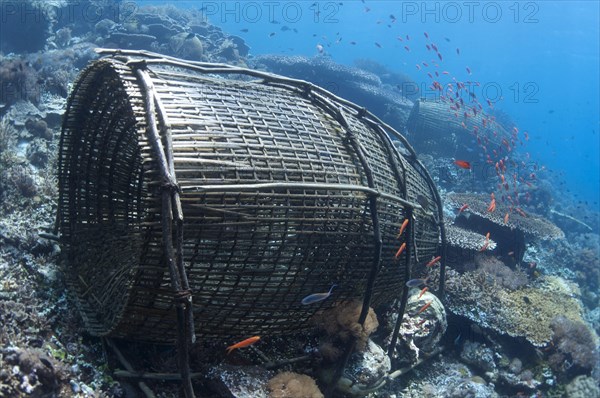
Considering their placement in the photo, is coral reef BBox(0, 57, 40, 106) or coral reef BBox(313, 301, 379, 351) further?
coral reef BBox(0, 57, 40, 106)

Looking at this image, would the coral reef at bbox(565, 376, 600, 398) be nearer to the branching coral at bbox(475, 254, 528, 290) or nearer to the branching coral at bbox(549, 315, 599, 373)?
the branching coral at bbox(549, 315, 599, 373)

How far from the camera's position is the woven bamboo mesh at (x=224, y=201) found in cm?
336

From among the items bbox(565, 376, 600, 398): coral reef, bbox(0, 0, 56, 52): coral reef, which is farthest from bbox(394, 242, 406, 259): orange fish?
bbox(0, 0, 56, 52): coral reef

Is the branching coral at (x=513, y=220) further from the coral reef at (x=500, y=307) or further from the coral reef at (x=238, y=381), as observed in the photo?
the coral reef at (x=238, y=381)

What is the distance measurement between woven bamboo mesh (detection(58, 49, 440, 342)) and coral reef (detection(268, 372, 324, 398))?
20.6 inches

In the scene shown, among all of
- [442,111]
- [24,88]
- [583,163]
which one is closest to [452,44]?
[583,163]

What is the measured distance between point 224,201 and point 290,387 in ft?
6.49

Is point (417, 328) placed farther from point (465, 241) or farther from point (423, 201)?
point (465, 241)

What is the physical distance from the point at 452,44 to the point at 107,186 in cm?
15352

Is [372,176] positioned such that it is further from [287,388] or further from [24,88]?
[24,88]

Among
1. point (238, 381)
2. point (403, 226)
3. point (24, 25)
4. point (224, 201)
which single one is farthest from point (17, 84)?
point (403, 226)

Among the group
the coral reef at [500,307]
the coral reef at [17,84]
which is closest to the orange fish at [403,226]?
the coral reef at [500,307]

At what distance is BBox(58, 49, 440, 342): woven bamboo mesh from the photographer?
132 inches

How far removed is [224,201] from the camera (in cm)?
334
